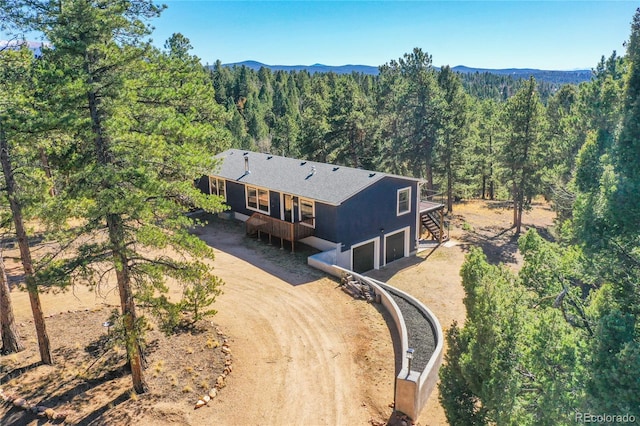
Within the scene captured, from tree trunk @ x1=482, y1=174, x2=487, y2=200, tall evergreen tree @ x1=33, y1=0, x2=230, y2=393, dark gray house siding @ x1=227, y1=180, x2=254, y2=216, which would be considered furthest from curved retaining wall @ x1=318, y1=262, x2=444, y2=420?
tree trunk @ x1=482, y1=174, x2=487, y2=200

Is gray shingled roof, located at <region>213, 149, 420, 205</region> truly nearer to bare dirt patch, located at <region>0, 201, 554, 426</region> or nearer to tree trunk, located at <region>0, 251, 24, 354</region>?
bare dirt patch, located at <region>0, 201, 554, 426</region>

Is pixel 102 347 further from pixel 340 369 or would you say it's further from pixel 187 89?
pixel 187 89

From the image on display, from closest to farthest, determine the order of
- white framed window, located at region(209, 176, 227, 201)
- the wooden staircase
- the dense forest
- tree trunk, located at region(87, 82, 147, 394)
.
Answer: the dense forest < tree trunk, located at region(87, 82, 147, 394) < white framed window, located at region(209, 176, 227, 201) < the wooden staircase

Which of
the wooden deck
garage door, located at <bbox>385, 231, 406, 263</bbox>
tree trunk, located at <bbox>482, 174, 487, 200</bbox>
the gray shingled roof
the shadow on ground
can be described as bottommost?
→ tree trunk, located at <bbox>482, 174, 487, 200</bbox>

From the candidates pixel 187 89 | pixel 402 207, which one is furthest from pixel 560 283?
pixel 402 207

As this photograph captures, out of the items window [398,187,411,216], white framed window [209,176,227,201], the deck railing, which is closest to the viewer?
window [398,187,411,216]

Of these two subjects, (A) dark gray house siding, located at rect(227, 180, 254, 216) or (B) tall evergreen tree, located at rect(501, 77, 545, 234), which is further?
(B) tall evergreen tree, located at rect(501, 77, 545, 234)

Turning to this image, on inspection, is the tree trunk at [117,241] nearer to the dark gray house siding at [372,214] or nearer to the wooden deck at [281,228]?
the wooden deck at [281,228]

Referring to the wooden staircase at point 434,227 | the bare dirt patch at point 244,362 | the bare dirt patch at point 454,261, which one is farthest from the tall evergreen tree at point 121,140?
the wooden staircase at point 434,227

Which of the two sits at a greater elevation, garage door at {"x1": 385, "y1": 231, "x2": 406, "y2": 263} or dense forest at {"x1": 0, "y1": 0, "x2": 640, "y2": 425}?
dense forest at {"x1": 0, "y1": 0, "x2": 640, "y2": 425}
